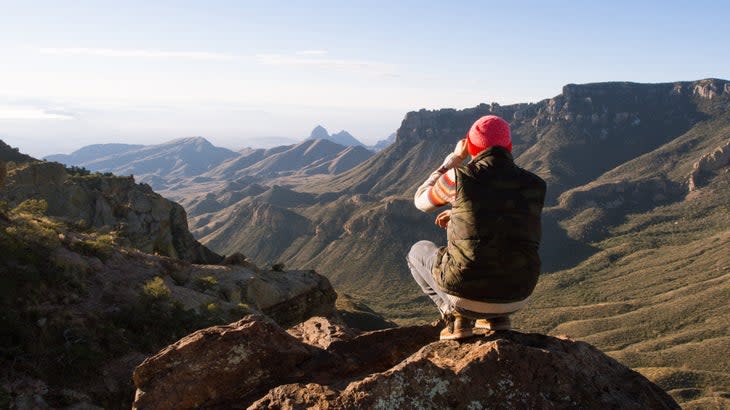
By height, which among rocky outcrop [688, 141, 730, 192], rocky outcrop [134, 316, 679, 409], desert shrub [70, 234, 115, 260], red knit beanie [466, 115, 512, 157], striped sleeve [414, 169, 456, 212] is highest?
red knit beanie [466, 115, 512, 157]

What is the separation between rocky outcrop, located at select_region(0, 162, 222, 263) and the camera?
121 feet

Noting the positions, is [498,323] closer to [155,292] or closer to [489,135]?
[489,135]

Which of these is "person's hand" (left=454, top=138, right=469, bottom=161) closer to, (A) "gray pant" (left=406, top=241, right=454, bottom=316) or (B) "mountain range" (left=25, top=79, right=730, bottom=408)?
(A) "gray pant" (left=406, top=241, right=454, bottom=316)

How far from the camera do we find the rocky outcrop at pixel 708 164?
186375 millimetres

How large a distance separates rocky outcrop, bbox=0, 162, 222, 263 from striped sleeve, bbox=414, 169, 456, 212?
98.3 feet

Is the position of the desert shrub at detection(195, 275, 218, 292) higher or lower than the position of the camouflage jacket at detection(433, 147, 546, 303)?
lower

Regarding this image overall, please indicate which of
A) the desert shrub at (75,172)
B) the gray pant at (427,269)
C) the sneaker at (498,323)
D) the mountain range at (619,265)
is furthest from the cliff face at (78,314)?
the mountain range at (619,265)

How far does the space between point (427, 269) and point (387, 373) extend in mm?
2593

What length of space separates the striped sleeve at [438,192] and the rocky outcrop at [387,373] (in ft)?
6.56

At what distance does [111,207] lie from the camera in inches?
1662

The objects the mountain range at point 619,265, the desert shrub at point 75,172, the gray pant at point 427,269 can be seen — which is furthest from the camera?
the mountain range at point 619,265

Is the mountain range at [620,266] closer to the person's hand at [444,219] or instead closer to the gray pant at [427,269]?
the gray pant at [427,269]

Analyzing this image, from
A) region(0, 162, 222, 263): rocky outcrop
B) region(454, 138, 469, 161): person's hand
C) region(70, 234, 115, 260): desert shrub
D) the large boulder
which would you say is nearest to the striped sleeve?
region(454, 138, 469, 161): person's hand

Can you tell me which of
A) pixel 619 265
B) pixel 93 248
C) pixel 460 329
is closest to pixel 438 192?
pixel 460 329
